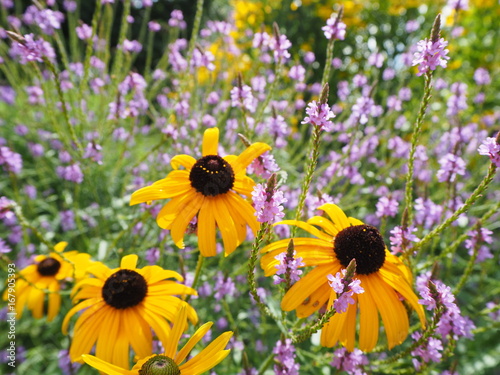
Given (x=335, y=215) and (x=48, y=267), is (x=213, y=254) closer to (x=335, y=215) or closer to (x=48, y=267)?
(x=335, y=215)

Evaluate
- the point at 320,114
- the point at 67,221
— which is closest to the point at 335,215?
the point at 320,114

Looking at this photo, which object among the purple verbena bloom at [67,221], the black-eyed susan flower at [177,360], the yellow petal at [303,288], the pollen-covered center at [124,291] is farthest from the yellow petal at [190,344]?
the purple verbena bloom at [67,221]

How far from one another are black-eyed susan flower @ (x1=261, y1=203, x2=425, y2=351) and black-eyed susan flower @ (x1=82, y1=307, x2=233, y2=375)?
25 centimetres

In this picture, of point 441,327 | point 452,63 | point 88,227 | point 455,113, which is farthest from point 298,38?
point 441,327

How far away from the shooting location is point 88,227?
11.6 ft

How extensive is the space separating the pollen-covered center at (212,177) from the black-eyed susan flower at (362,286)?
0.89 ft

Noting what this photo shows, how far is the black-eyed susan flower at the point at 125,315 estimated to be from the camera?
140cm

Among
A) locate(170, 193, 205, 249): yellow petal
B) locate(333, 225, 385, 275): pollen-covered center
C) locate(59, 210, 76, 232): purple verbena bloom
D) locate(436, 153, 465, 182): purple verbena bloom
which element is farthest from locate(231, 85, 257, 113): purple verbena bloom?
locate(59, 210, 76, 232): purple verbena bloom

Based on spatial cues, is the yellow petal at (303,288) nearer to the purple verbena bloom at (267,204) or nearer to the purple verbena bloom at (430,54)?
the purple verbena bloom at (267,204)

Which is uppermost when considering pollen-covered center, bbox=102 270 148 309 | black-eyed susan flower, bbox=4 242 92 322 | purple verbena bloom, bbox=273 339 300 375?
pollen-covered center, bbox=102 270 148 309

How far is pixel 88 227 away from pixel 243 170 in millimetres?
2465

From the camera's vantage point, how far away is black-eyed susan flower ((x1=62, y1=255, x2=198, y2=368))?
55.0 inches

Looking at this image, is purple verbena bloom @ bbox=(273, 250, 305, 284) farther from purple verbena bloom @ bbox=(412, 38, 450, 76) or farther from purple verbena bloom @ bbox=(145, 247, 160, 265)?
purple verbena bloom @ bbox=(145, 247, 160, 265)

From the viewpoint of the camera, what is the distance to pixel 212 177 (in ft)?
4.63
